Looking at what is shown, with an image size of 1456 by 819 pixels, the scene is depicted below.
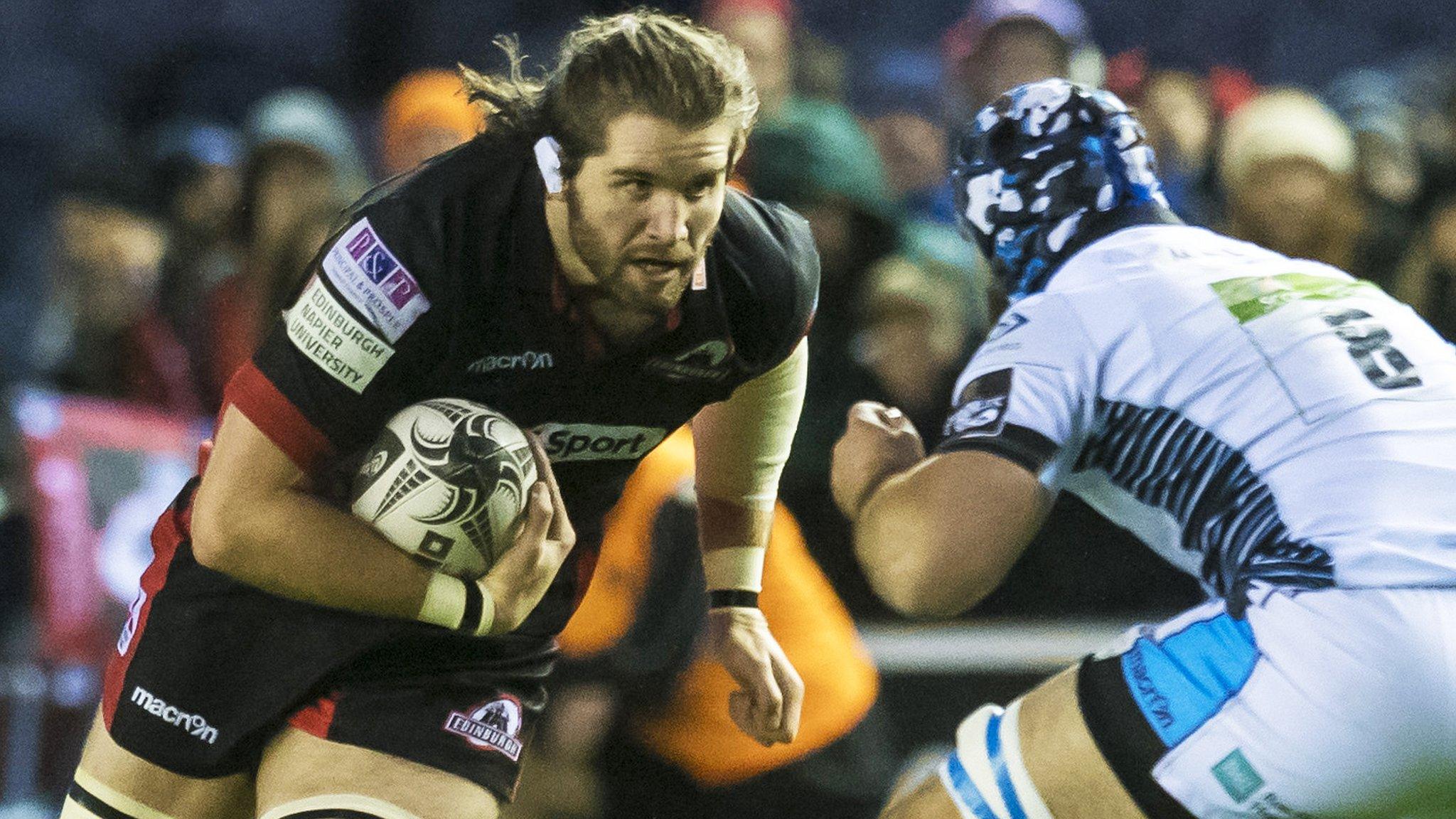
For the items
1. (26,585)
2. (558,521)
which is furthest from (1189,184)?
(26,585)

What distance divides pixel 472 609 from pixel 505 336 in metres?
0.50

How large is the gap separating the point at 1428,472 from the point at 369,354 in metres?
1.81

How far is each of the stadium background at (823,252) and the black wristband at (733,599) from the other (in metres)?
0.99

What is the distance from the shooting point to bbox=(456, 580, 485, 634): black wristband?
9.72 feet

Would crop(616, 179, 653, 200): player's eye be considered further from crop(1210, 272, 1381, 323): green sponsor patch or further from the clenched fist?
crop(1210, 272, 1381, 323): green sponsor patch

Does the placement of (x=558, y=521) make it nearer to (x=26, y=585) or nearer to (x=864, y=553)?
(x=864, y=553)

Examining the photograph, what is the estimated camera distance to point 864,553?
3148mm

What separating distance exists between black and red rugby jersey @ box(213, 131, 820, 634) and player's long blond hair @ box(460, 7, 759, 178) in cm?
11

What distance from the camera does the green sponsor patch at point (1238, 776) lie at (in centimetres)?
283

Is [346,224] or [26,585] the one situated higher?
[346,224]

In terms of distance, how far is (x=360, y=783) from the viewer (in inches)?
121

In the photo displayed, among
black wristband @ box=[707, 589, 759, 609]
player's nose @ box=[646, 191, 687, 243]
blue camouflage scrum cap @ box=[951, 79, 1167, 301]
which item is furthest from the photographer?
black wristband @ box=[707, 589, 759, 609]

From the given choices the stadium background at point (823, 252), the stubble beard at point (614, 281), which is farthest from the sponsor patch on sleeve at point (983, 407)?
the stadium background at point (823, 252)

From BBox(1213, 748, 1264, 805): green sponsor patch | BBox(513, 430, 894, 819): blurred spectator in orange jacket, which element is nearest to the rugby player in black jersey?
BBox(1213, 748, 1264, 805): green sponsor patch
